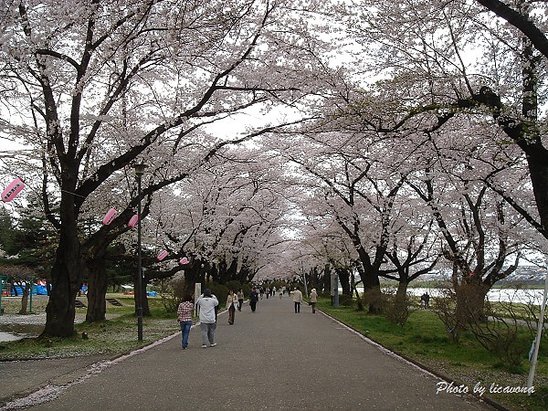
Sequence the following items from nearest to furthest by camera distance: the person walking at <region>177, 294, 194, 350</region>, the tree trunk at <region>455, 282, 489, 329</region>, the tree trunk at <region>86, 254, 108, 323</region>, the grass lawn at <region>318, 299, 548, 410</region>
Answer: the grass lawn at <region>318, 299, 548, 410</region> → the tree trunk at <region>455, 282, 489, 329</region> → the person walking at <region>177, 294, 194, 350</region> → the tree trunk at <region>86, 254, 108, 323</region>

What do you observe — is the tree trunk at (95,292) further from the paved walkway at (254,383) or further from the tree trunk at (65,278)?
the paved walkway at (254,383)

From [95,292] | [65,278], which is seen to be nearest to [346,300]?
[95,292]

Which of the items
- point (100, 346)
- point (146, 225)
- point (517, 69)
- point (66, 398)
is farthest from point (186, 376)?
point (146, 225)

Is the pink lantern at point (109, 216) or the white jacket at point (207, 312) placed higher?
the pink lantern at point (109, 216)

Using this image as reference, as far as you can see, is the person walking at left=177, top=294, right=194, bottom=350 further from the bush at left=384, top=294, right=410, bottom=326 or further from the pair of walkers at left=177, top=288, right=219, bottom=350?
the bush at left=384, top=294, right=410, bottom=326

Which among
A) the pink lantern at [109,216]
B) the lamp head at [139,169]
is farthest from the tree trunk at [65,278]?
the lamp head at [139,169]

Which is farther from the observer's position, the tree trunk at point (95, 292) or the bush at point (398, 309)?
the tree trunk at point (95, 292)

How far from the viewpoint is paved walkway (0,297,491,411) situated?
694 centimetres

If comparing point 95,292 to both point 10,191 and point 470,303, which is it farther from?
point 470,303

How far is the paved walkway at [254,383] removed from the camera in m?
6.94

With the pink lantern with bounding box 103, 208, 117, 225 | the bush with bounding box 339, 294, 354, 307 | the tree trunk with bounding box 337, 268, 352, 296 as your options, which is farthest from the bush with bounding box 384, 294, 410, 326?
the tree trunk with bounding box 337, 268, 352, 296

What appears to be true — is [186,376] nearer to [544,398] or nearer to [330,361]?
[330,361]

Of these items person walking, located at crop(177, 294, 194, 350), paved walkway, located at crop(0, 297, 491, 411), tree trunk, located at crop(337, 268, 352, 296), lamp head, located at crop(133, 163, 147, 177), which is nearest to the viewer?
paved walkway, located at crop(0, 297, 491, 411)

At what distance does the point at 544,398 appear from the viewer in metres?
7.14
